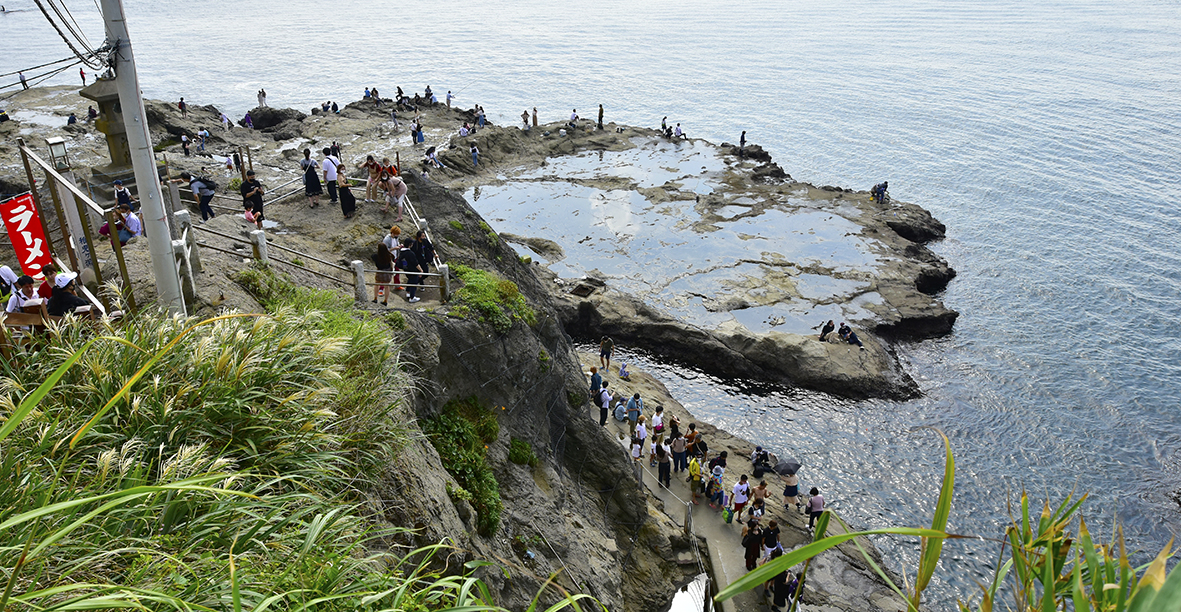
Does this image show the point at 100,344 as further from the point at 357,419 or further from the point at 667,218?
the point at 667,218

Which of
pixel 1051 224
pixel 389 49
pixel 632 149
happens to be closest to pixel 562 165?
pixel 632 149

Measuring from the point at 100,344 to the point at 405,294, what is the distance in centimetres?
1043

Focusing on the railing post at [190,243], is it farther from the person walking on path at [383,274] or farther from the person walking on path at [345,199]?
the person walking on path at [345,199]

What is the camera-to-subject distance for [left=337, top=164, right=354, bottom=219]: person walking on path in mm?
20844

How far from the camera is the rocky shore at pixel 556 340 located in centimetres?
1373

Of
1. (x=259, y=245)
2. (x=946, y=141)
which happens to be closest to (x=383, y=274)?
(x=259, y=245)

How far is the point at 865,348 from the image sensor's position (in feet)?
112

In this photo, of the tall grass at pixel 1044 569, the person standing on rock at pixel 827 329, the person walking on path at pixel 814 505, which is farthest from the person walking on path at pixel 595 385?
the tall grass at pixel 1044 569

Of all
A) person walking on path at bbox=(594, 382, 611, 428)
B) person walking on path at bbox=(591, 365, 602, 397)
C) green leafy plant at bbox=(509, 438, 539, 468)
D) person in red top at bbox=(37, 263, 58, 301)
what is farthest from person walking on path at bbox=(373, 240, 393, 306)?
person walking on path at bbox=(591, 365, 602, 397)

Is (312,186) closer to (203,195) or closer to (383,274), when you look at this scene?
(203,195)

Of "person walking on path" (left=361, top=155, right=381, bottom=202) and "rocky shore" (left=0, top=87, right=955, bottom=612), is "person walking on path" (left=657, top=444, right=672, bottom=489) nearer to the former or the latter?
"rocky shore" (left=0, top=87, right=955, bottom=612)

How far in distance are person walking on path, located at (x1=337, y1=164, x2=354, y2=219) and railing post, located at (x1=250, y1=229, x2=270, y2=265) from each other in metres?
5.95

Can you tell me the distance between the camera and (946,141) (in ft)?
226

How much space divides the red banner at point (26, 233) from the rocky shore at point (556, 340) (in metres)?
1.49
